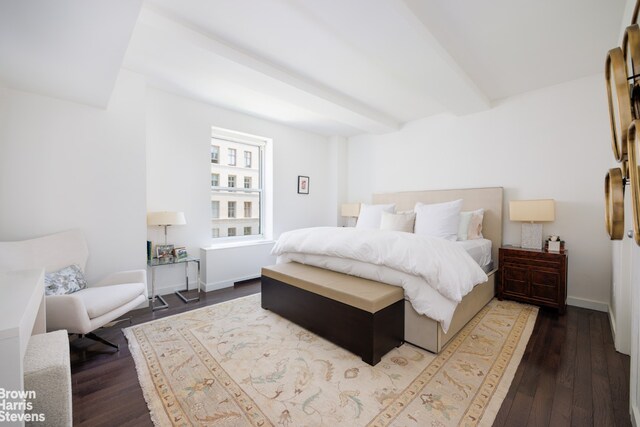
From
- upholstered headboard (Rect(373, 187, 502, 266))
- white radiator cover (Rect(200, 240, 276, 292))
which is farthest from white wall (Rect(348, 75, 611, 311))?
white radiator cover (Rect(200, 240, 276, 292))

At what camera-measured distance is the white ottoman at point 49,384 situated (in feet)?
3.45

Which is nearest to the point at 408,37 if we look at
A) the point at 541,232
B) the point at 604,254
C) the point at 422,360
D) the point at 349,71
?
the point at 349,71

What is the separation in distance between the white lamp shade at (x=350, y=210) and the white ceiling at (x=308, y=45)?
7.13 feet

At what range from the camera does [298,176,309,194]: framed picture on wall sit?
5.02 metres

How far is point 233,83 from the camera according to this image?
10.0 ft

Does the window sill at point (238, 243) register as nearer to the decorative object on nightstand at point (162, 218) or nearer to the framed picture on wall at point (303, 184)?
the decorative object on nightstand at point (162, 218)

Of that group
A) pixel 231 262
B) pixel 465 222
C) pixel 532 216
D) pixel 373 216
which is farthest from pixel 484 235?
pixel 231 262

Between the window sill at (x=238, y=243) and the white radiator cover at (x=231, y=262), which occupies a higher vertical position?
the window sill at (x=238, y=243)

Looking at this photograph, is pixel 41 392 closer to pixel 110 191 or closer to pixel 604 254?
pixel 110 191

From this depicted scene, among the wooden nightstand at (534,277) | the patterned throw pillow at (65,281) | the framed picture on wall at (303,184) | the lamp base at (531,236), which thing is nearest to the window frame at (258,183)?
the framed picture on wall at (303,184)

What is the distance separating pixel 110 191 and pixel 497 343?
3.96 m

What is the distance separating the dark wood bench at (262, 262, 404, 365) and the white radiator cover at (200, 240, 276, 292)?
1.44 metres

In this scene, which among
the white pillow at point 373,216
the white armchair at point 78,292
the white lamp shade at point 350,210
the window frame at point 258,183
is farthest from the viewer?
the white lamp shade at point 350,210

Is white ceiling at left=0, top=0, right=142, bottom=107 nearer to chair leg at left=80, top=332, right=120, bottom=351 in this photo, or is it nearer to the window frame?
chair leg at left=80, top=332, right=120, bottom=351
